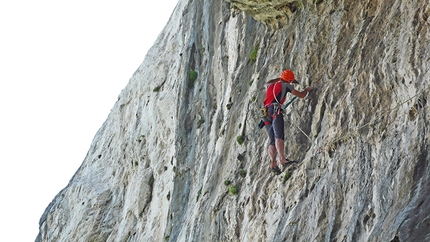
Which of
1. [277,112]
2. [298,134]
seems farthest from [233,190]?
[277,112]

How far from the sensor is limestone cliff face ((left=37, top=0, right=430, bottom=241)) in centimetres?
1370

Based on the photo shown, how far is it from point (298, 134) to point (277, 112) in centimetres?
90

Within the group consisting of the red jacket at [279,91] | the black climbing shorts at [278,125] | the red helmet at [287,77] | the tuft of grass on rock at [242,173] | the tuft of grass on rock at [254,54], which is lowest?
the tuft of grass on rock at [242,173]

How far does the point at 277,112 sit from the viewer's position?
1770 centimetres

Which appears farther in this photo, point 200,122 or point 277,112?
point 200,122

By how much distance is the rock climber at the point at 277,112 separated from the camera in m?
17.6

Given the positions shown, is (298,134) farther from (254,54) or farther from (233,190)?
(254,54)

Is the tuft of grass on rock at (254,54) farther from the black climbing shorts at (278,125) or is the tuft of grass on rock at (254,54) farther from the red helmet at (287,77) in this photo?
the black climbing shorts at (278,125)

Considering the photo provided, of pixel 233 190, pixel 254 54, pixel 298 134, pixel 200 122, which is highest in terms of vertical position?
pixel 254 54

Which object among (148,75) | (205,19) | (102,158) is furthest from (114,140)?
(205,19)

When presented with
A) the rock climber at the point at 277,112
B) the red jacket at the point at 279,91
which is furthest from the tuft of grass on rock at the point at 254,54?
the red jacket at the point at 279,91

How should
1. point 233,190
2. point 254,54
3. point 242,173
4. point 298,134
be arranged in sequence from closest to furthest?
point 298,134 < point 233,190 < point 242,173 < point 254,54

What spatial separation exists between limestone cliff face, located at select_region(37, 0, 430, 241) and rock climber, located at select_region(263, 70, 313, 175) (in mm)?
478

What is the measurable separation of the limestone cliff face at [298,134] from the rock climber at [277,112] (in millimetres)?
478
